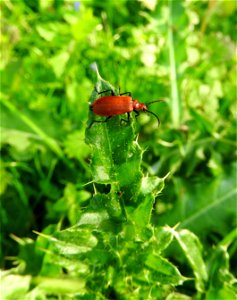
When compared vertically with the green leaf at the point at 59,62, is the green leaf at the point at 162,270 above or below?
below

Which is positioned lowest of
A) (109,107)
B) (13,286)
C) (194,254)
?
(13,286)

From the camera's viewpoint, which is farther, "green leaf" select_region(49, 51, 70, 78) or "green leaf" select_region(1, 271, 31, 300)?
"green leaf" select_region(49, 51, 70, 78)

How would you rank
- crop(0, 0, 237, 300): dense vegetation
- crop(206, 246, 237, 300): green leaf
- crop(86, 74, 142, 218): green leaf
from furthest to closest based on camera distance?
crop(206, 246, 237, 300): green leaf < crop(0, 0, 237, 300): dense vegetation < crop(86, 74, 142, 218): green leaf

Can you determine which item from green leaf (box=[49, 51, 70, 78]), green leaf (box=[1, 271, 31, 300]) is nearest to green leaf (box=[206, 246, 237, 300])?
green leaf (box=[1, 271, 31, 300])

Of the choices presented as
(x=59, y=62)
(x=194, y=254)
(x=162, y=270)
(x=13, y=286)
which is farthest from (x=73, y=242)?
(x=59, y=62)

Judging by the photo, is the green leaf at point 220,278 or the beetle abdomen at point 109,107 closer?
the beetle abdomen at point 109,107

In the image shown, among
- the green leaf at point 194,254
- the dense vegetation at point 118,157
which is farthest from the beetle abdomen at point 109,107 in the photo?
the green leaf at point 194,254

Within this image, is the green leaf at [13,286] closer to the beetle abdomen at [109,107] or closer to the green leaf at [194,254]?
the green leaf at [194,254]

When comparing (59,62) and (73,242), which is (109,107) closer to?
(73,242)

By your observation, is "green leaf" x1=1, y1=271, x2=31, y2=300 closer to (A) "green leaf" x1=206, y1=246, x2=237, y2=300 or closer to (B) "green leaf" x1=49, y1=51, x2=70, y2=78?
(A) "green leaf" x1=206, y1=246, x2=237, y2=300

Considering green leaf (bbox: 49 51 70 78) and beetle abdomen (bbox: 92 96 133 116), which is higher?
green leaf (bbox: 49 51 70 78)
